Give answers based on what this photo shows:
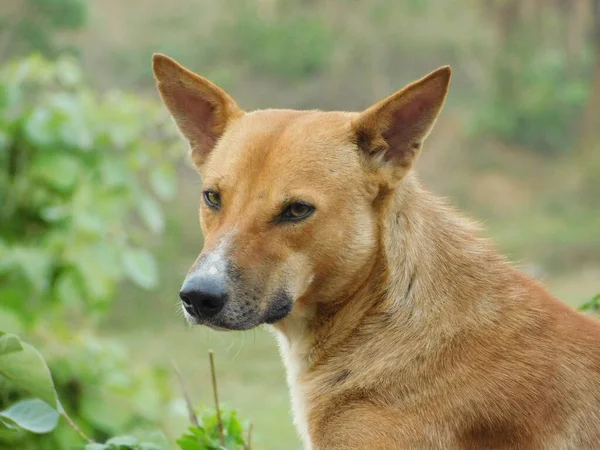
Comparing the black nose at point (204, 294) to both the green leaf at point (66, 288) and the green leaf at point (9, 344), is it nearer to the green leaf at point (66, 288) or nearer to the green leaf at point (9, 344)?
the green leaf at point (9, 344)

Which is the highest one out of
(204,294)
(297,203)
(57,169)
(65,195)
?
(297,203)

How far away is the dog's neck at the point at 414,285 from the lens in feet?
6.62

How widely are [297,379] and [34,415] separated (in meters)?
0.70

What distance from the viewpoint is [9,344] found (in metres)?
1.68

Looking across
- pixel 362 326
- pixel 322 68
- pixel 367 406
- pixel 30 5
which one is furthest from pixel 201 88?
pixel 322 68

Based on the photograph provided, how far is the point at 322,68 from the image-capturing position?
8.05 m

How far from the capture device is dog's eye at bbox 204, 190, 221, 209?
86.6 inches

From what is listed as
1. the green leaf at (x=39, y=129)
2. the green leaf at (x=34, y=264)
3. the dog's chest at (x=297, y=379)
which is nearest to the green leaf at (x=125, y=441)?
→ the dog's chest at (x=297, y=379)

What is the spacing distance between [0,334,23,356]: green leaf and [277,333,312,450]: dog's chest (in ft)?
2.33

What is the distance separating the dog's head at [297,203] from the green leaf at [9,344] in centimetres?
39

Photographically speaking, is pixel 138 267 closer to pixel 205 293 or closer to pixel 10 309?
pixel 10 309

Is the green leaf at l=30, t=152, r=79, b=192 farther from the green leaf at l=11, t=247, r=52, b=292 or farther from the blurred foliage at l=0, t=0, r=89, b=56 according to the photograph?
the blurred foliage at l=0, t=0, r=89, b=56

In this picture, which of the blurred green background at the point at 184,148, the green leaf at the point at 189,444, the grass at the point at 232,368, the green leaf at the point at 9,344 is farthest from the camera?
the grass at the point at 232,368

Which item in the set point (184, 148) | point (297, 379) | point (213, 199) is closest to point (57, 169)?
point (184, 148)
